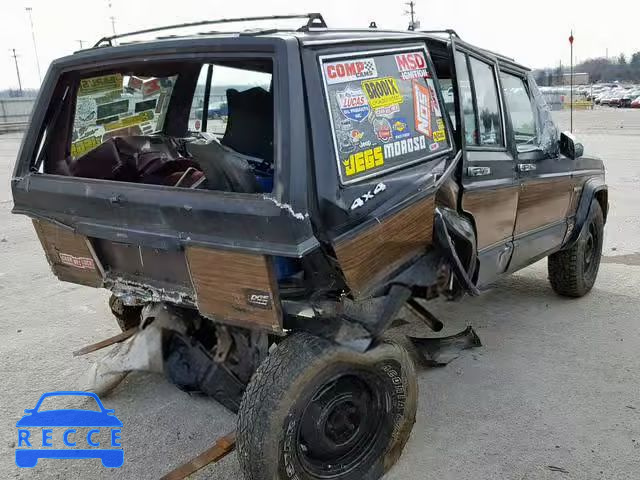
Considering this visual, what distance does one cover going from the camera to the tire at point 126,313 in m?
4.11

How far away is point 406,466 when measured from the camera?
297cm

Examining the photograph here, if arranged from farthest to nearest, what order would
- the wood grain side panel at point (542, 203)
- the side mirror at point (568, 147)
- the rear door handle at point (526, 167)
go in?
the side mirror at point (568, 147)
the wood grain side panel at point (542, 203)
the rear door handle at point (526, 167)

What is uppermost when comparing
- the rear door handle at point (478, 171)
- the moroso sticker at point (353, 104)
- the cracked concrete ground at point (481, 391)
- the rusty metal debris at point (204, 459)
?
the moroso sticker at point (353, 104)

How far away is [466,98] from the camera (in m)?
3.51

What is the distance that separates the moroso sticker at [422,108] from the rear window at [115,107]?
1.66 metres

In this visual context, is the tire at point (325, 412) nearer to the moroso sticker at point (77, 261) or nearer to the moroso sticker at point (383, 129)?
the moroso sticker at point (383, 129)

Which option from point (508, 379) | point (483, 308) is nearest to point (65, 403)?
point (508, 379)

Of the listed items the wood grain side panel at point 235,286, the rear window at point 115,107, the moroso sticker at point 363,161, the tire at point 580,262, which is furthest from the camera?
the tire at point 580,262

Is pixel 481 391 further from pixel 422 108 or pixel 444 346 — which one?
pixel 422 108

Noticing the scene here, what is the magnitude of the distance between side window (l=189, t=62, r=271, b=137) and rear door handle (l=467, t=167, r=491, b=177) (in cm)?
124

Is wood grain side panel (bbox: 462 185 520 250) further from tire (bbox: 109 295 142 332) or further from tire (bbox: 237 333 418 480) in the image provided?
tire (bbox: 109 295 142 332)

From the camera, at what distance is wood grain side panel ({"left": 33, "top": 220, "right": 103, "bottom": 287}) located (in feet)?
10.1

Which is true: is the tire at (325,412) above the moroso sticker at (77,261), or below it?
below

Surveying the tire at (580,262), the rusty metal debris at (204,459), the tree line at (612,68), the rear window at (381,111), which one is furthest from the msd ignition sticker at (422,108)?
the tree line at (612,68)
